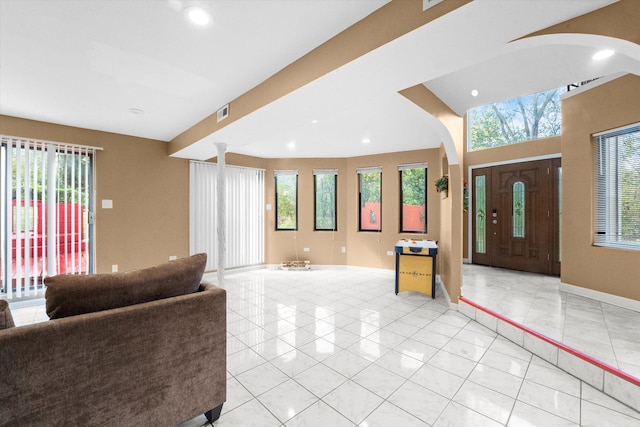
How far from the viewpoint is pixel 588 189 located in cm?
353

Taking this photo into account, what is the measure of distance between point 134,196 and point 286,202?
2920mm

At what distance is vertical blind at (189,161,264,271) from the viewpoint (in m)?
5.17

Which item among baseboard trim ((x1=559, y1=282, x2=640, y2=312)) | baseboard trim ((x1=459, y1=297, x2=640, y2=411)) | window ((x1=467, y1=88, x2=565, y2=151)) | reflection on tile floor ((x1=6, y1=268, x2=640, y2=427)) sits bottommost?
reflection on tile floor ((x1=6, y1=268, x2=640, y2=427))

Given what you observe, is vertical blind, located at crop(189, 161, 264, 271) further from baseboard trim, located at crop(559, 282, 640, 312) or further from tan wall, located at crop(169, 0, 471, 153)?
baseboard trim, located at crop(559, 282, 640, 312)

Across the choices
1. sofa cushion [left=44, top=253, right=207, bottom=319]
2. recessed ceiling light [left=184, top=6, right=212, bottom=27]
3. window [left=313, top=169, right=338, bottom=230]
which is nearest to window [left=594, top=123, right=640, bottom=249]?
window [left=313, top=169, right=338, bottom=230]

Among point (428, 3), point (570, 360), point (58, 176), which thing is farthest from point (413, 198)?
point (58, 176)

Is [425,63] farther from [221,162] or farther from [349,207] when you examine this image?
[349,207]

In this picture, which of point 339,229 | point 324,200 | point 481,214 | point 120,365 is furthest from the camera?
point 324,200

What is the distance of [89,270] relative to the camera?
4.12 meters

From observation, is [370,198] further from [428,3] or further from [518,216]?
[428,3]

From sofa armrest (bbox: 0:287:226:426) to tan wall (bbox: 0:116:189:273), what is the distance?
367cm

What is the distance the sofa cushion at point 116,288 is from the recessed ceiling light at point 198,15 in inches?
62.0

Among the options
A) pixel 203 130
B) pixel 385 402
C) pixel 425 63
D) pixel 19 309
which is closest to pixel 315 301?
pixel 385 402


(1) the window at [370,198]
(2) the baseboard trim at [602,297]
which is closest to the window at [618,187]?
(2) the baseboard trim at [602,297]
